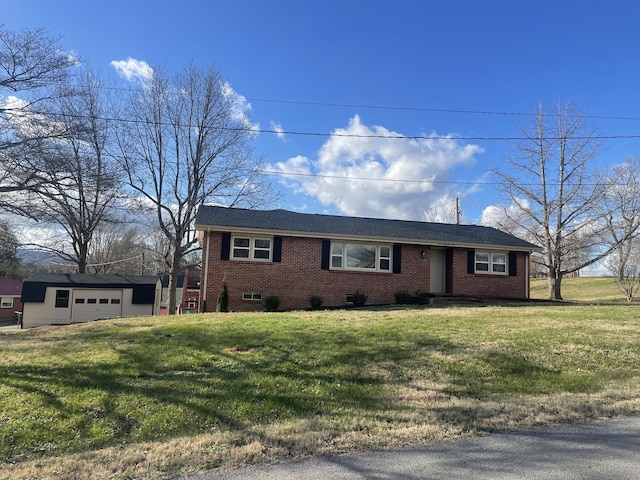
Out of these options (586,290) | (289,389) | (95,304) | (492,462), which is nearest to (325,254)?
(289,389)

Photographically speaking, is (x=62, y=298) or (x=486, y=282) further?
(x=62, y=298)

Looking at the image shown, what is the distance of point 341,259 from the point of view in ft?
58.6

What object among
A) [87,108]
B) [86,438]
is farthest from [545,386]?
[87,108]

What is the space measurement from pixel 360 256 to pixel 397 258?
5.21 feet

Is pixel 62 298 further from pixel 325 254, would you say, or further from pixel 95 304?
pixel 325 254

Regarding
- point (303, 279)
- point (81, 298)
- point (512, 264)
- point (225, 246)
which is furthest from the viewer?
point (81, 298)

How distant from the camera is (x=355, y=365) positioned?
22.6ft

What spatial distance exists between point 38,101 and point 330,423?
1611cm

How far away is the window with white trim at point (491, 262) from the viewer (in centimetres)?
1950

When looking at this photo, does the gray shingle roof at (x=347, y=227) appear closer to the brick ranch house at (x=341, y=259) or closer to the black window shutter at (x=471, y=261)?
the brick ranch house at (x=341, y=259)

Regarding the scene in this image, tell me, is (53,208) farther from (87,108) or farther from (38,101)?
(87,108)

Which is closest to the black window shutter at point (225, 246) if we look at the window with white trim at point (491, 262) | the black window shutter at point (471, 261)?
the black window shutter at point (471, 261)

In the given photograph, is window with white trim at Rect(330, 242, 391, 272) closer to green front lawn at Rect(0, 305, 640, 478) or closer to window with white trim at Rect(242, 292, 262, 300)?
window with white trim at Rect(242, 292, 262, 300)

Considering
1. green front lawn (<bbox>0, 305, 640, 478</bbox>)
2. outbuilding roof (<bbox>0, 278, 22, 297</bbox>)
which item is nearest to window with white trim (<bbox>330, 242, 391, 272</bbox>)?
green front lawn (<bbox>0, 305, 640, 478</bbox>)
